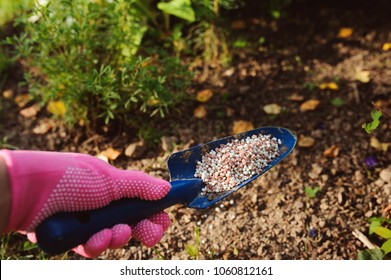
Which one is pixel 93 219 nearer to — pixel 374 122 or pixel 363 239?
pixel 374 122

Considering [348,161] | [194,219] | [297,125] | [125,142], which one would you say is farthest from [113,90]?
[348,161]

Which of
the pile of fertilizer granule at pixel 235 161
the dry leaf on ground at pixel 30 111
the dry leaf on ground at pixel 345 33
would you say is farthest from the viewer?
the dry leaf on ground at pixel 345 33

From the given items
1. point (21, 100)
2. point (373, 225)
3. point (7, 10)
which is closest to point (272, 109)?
point (373, 225)

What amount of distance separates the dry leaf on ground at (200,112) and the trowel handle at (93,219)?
655mm

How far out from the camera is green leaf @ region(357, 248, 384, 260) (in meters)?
1.47

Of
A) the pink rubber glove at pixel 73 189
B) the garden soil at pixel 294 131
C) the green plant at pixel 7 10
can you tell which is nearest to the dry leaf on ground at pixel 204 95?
the garden soil at pixel 294 131

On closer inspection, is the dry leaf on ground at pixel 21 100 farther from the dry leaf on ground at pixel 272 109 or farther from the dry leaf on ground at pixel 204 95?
the dry leaf on ground at pixel 272 109

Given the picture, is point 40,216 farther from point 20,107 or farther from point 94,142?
point 20,107

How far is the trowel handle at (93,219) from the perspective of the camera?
1.09m

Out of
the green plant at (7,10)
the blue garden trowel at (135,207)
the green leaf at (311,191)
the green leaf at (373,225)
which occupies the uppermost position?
the green plant at (7,10)

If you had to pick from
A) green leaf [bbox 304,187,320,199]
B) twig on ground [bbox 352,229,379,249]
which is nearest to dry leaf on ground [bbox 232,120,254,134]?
green leaf [bbox 304,187,320,199]

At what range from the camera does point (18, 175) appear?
106 centimetres

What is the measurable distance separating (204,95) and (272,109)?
12.5 inches

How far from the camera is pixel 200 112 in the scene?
80.0 inches
